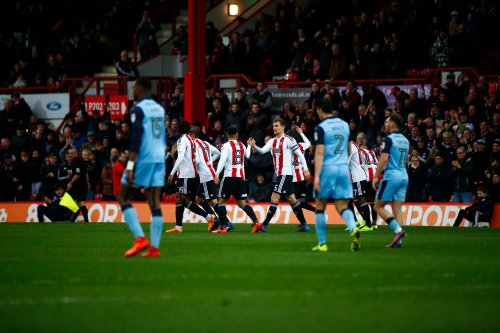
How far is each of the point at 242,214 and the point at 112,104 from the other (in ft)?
24.6

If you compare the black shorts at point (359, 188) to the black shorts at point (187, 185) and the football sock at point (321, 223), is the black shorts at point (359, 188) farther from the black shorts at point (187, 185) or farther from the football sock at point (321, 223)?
the football sock at point (321, 223)

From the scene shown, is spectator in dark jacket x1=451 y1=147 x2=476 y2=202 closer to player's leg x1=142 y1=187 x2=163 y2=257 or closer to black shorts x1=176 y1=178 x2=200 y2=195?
black shorts x1=176 y1=178 x2=200 y2=195

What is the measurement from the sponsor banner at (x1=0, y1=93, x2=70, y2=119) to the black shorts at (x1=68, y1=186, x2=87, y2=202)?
7.01 m

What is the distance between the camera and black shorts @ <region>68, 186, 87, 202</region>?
2798 centimetres

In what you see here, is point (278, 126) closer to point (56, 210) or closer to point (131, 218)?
point (131, 218)

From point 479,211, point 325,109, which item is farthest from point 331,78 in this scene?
point 325,109

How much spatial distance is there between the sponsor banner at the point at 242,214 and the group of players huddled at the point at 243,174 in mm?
1293

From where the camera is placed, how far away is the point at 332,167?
1531 cm

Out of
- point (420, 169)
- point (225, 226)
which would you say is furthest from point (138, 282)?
point (420, 169)

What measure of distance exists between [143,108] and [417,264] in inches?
167

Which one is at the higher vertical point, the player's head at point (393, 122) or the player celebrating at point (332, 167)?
the player's head at point (393, 122)

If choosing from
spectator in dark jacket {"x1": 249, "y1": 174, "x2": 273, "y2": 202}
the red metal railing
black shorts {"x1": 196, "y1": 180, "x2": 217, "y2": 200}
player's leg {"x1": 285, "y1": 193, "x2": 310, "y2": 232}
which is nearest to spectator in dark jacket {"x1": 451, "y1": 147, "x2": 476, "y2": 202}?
the red metal railing

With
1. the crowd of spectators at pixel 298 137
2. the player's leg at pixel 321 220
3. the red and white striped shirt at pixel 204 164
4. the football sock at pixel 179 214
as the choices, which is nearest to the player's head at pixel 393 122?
the player's leg at pixel 321 220

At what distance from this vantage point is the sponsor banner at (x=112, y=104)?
32719 mm
